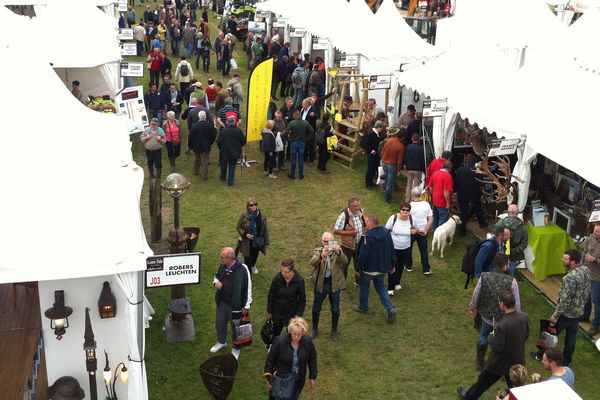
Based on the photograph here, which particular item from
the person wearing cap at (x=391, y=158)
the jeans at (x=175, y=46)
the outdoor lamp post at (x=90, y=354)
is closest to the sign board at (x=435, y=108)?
the person wearing cap at (x=391, y=158)

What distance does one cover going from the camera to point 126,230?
6.38 m

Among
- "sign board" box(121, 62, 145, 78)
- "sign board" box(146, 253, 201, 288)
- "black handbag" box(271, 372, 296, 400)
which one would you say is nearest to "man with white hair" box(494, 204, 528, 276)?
"black handbag" box(271, 372, 296, 400)

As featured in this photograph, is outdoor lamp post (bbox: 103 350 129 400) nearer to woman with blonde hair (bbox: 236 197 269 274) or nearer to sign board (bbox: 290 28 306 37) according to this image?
woman with blonde hair (bbox: 236 197 269 274)

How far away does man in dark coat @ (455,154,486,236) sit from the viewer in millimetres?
11352

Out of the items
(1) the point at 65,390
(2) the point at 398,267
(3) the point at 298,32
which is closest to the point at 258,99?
(2) the point at 398,267

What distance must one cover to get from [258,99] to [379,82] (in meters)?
2.53

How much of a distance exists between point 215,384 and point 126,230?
2.09 metres

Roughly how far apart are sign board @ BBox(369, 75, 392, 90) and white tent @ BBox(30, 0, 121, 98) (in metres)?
4.96

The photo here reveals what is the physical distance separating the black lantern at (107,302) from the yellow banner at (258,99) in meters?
8.06

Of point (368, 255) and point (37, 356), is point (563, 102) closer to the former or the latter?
point (368, 255)

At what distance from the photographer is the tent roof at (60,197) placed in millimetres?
6008

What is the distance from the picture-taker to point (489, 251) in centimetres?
888

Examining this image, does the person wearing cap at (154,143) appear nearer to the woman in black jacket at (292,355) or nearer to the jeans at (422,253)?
the jeans at (422,253)

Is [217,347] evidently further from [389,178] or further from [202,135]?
[202,135]
